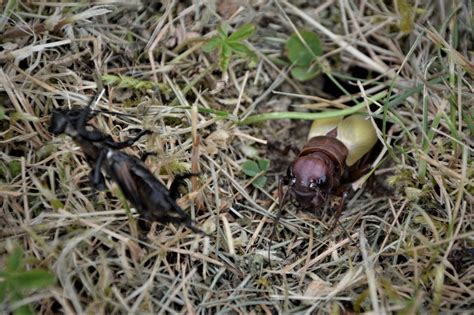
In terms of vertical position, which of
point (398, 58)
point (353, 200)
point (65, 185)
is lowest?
point (353, 200)

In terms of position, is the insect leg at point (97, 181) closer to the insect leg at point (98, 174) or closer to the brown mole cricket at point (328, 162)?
the insect leg at point (98, 174)

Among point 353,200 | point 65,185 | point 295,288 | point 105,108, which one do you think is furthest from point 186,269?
point 353,200

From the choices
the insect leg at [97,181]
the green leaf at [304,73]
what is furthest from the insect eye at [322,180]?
the insect leg at [97,181]

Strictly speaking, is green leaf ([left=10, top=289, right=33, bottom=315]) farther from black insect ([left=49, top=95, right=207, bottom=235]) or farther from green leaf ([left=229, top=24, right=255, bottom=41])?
green leaf ([left=229, top=24, right=255, bottom=41])

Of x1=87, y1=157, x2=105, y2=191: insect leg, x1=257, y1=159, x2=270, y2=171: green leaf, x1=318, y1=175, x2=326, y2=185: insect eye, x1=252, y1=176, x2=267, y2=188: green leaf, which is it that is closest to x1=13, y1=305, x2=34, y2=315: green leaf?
x1=87, y1=157, x2=105, y2=191: insect leg

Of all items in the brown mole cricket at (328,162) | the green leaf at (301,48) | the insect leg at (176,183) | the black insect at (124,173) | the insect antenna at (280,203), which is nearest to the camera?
→ the black insect at (124,173)

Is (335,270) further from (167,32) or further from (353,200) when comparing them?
(167,32)

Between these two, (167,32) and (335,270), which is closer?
(335,270)

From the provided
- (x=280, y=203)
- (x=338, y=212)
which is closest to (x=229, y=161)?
(x=280, y=203)
